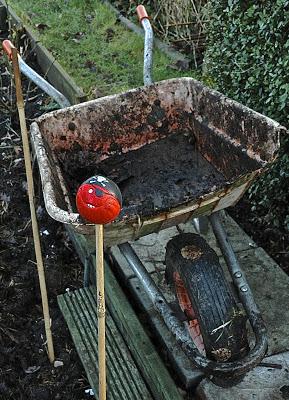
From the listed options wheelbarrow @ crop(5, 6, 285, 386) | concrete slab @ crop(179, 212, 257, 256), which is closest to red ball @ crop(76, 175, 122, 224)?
wheelbarrow @ crop(5, 6, 285, 386)

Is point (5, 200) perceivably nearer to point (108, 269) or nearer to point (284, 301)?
point (108, 269)

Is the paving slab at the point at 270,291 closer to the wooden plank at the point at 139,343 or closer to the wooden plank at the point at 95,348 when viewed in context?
the wooden plank at the point at 139,343

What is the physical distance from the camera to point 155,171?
3.26 metres

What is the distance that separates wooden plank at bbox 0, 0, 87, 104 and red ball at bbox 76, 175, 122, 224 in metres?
3.11

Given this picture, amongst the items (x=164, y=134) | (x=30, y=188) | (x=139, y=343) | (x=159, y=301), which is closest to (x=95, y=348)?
(x=139, y=343)

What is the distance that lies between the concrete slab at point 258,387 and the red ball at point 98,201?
4.33ft

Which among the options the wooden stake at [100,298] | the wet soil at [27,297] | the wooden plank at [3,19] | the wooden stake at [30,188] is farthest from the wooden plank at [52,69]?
the wooden stake at [100,298]

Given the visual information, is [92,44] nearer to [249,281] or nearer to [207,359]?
[249,281]

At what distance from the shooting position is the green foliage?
3.17 metres

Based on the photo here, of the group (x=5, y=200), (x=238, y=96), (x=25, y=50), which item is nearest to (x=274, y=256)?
(x=238, y=96)

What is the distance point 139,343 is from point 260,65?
1683mm

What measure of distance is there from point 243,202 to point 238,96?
73cm

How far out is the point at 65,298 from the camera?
11.0 ft

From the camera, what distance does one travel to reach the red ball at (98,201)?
176 centimetres
